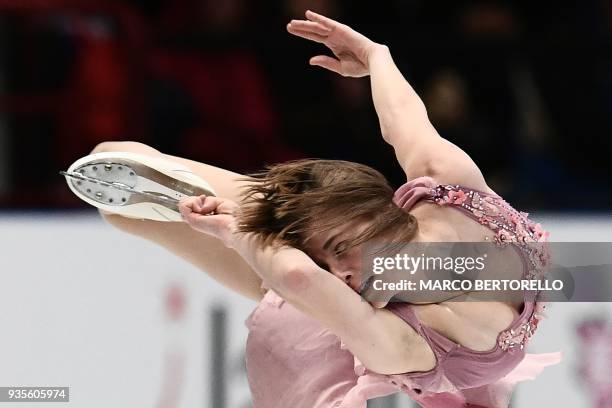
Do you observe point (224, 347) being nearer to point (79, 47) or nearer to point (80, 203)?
point (80, 203)

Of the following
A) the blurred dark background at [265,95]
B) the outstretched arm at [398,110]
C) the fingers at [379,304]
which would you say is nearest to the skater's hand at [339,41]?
the outstretched arm at [398,110]

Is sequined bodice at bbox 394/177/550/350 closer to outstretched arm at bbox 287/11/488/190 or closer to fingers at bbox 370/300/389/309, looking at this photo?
outstretched arm at bbox 287/11/488/190

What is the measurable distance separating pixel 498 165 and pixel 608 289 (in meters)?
1.48

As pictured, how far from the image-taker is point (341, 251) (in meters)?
2.29

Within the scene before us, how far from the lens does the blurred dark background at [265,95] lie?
4.33m

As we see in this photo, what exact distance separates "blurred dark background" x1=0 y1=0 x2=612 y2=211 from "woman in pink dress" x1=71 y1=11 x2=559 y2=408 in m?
1.49

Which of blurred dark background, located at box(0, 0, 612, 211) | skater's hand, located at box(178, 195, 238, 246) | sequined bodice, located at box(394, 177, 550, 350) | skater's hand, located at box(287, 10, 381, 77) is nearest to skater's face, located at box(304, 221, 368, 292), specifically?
skater's hand, located at box(178, 195, 238, 246)

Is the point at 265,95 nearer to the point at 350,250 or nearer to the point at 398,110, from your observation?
the point at 398,110

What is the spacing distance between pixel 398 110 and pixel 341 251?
0.48m

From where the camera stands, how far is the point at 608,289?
2.79m

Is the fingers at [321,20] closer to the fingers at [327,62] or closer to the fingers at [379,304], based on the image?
the fingers at [327,62]

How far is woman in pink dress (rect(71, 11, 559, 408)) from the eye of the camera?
7.46 ft

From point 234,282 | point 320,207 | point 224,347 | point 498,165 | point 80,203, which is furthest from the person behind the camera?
point 498,165

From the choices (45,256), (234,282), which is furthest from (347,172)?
(45,256)
